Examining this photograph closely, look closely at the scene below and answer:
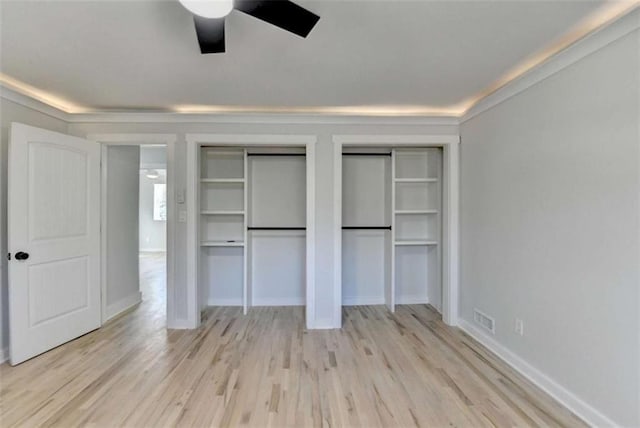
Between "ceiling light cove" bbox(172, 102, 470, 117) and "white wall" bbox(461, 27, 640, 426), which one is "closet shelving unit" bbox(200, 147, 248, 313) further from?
"white wall" bbox(461, 27, 640, 426)

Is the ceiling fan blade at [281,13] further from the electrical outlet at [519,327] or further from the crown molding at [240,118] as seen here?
the electrical outlet at [519,327]

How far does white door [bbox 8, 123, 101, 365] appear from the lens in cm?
271

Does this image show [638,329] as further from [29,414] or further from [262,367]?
[29,414]

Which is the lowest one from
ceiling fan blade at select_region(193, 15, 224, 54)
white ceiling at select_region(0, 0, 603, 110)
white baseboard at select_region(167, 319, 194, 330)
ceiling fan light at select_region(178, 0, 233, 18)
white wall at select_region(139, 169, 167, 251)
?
white baseboard at select_region(167, 319, 194, 330)

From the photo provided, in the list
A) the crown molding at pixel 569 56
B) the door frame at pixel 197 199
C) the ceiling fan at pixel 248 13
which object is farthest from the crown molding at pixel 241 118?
the ceiling fan at pixel 248 13

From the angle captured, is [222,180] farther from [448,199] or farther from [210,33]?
[448,199]

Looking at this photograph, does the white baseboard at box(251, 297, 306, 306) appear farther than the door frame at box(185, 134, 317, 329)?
Yes

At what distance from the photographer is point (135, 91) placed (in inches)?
116

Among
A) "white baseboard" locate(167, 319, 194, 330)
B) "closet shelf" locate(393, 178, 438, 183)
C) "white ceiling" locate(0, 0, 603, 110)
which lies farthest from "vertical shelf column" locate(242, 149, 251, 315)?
"closet shelf" locate(393, 178, 438, 183)

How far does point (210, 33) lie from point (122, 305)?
379 cm

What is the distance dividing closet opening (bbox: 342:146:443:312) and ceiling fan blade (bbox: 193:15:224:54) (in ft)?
8.55

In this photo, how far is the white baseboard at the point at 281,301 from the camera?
14.2 ft

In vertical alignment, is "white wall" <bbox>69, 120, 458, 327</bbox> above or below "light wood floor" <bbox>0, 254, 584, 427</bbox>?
above

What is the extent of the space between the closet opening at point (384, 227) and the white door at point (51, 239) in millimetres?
2960
